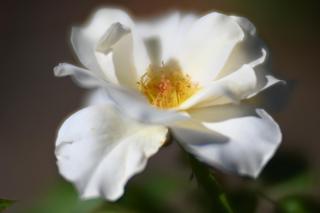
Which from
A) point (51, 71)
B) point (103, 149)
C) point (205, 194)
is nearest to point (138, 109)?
point (103, 149)

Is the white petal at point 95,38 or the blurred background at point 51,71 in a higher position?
the white petal at point 95,38

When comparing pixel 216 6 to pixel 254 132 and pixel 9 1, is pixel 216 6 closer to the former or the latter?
pixel 9 1

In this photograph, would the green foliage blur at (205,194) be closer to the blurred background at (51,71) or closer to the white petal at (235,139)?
the white petal at (235,139)

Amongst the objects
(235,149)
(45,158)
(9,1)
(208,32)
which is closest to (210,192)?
(235,149)

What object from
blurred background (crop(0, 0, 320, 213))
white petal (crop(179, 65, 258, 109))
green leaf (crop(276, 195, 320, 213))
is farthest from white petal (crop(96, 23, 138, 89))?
blurred background (crop(0, 0, 320, 213))

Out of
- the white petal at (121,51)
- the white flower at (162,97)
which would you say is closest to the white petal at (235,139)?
the white flower at (162,97)

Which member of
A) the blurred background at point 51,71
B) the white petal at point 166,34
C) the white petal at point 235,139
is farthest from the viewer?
the blurred background at point 51,71

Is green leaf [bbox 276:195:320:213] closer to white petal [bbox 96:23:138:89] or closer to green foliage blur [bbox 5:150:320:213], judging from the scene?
green foliage blur [bbox 5:150:320:213]
